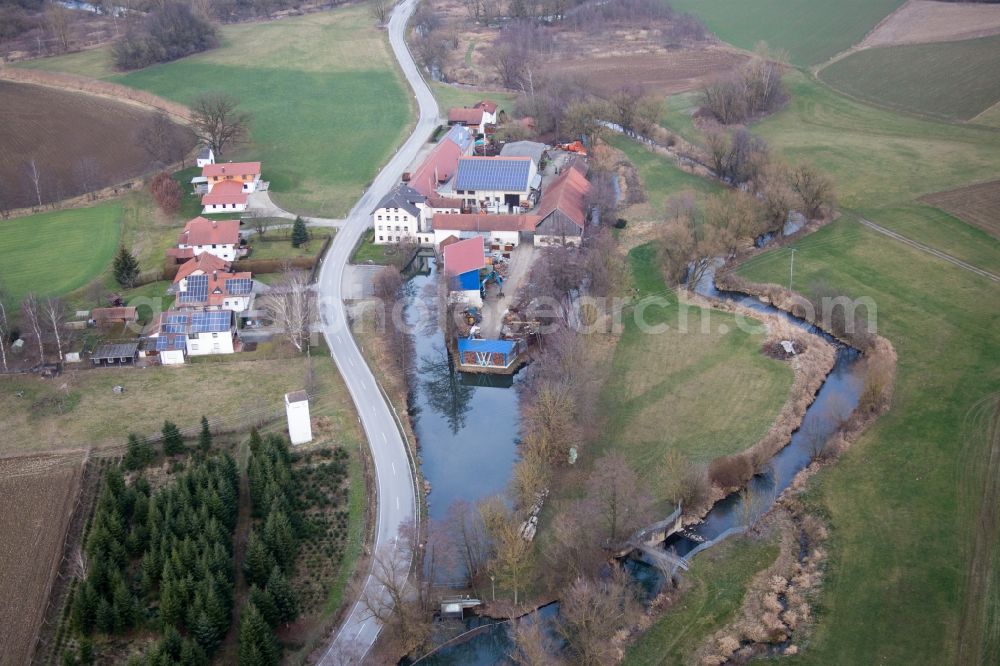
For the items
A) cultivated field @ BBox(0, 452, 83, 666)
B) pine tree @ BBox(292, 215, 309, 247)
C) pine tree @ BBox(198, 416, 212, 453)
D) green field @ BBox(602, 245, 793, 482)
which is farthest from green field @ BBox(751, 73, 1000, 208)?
cultivated field @ BBox(0, 452, 83, 666)

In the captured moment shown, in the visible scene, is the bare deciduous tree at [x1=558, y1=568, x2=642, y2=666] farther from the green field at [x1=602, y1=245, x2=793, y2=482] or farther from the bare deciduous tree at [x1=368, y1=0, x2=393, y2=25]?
the bare deciduous tree at [x1=368, y1=0, x2=393, y2=25]

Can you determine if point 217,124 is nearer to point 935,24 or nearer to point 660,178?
point 660,178

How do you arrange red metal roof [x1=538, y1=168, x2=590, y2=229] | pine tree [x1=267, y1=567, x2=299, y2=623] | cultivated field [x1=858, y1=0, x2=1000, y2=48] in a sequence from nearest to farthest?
pine tree [x1=267, y1=567, x2=299, y2=623] < red metal roof [x1=538, y1=168, x2=590, y2=229] < cultivated field [x1=858, y1=0, x2=1000, y2=48]

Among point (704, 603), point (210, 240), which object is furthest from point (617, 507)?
point (210, 240)

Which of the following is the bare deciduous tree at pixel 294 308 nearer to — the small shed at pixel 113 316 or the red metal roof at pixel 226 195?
the small shed at pixel 113 316

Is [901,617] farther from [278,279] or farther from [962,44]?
[962,44]
